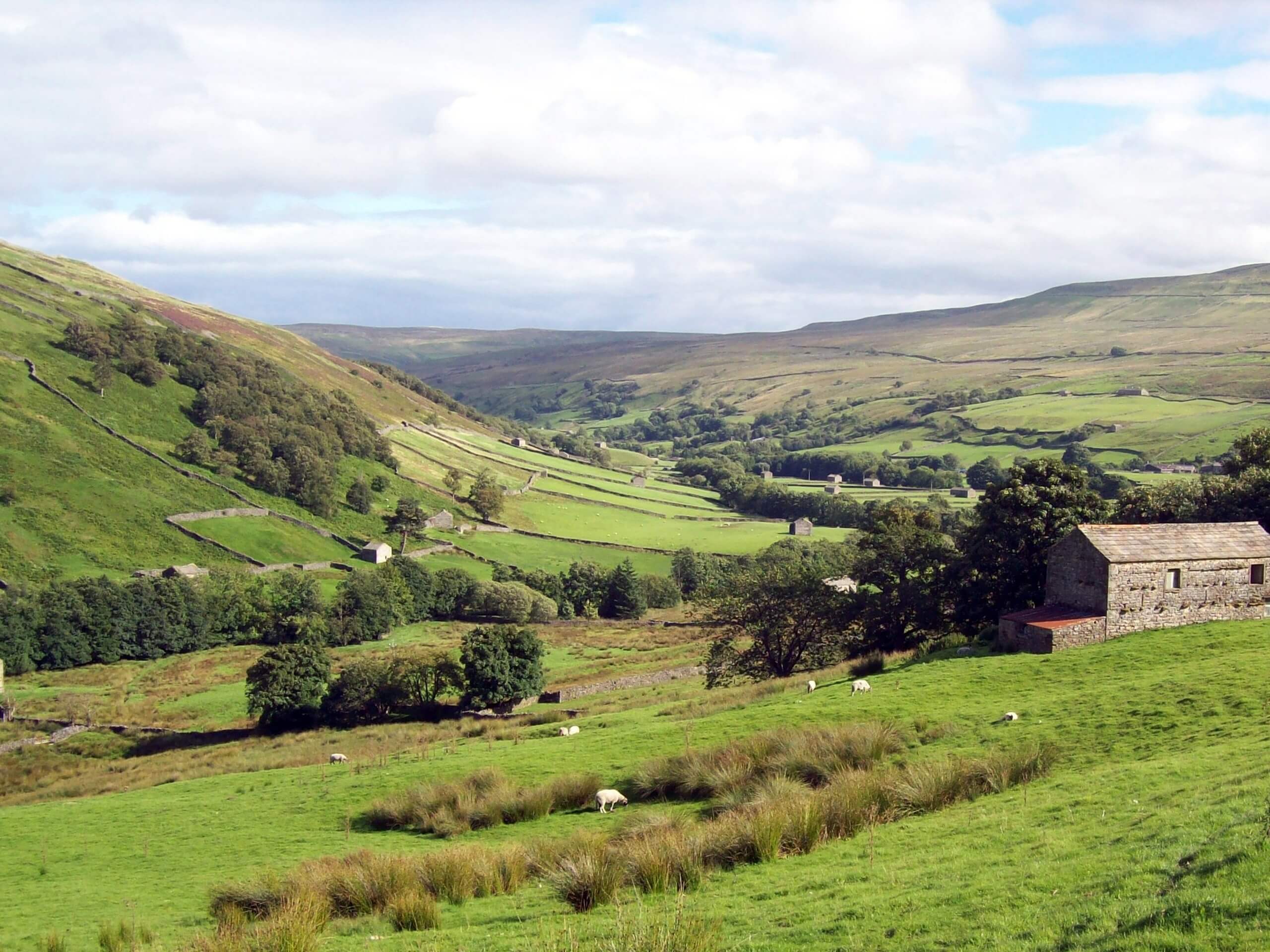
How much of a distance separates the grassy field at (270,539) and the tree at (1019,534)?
74.6 metres

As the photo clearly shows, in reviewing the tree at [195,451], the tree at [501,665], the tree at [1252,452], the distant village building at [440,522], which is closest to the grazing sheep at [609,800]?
the tree at [501,665]

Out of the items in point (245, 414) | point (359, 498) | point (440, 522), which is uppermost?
point (245, 414)

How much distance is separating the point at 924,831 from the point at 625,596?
253 feet

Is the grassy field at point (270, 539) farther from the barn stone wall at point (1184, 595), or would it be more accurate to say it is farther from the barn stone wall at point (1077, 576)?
the barn stone wall at point (1184, 595)

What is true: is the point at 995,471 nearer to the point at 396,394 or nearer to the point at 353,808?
the point at 396,394

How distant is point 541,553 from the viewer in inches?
4402

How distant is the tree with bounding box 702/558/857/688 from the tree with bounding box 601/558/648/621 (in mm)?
42676

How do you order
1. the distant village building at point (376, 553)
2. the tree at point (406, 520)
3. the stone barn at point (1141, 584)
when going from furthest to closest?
the tree at point (406, 520), the distant village building at point (376, 553), the stone barn at point (1141, 584)

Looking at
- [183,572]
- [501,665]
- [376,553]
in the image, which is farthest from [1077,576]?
[376,553]

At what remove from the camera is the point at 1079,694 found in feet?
81.3

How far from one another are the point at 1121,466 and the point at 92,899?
16000 centimetres

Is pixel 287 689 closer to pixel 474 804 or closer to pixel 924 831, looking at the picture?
pixel 474 804

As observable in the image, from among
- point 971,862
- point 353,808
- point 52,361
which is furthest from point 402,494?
point 971,862

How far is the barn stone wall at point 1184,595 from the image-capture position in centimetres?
3319
